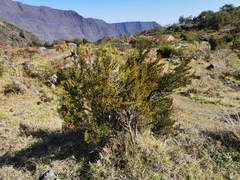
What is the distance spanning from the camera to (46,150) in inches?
171

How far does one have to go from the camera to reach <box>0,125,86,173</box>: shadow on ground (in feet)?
12.7

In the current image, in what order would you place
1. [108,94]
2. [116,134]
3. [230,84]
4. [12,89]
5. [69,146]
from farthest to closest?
[230,84]
[12,89]
[69,146]
[116,134]
[108,94]

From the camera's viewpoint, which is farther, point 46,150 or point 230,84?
point 230,84

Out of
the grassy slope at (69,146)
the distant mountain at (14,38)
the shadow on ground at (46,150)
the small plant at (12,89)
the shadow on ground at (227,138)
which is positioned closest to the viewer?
the grassy slope at (69,146)

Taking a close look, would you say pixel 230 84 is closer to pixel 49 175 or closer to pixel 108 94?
pixel 108 94

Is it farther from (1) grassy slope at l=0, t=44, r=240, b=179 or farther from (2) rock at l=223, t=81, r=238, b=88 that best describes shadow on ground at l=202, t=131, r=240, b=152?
(2) rock at l=223, t=81, r=238, b=88

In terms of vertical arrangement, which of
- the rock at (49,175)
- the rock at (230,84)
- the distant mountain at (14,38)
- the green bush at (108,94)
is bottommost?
the distant mountain at (14,38)

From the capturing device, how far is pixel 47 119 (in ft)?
19.7

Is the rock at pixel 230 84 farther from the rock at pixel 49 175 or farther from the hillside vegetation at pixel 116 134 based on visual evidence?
the rock at pixel 49 175

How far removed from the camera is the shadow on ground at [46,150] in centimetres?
387

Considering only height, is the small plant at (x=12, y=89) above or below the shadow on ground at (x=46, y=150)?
above

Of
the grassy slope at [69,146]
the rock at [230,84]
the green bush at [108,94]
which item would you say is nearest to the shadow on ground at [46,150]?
the grassy slope at [69,146]

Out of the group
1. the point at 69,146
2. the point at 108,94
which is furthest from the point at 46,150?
the point at 108,94

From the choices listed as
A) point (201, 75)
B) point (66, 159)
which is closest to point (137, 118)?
point (66, 159)
